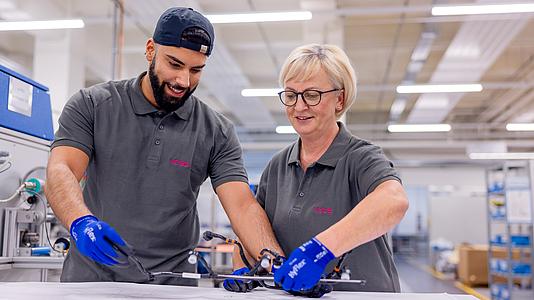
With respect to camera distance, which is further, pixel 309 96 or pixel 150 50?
pixel 150 50

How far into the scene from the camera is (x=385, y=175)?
1.24 m

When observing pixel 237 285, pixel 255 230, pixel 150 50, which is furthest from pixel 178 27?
pixel 237 285

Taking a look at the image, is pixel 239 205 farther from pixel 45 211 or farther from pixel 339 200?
pixel 45 211

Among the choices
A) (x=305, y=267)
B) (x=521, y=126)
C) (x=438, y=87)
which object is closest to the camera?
(x=305, y=267)

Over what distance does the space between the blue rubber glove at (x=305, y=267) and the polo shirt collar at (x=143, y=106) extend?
2.05 ft

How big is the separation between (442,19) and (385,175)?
4905 millimetres

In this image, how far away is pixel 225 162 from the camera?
157 centimetres

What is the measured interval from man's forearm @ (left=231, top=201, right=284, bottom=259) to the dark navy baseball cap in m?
0.48

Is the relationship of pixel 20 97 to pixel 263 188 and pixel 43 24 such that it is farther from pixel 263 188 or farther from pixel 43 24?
pixel 43 24

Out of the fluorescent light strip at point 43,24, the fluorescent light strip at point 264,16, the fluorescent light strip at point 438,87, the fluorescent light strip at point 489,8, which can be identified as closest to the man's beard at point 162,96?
the fluorescent light strip at point 264,16

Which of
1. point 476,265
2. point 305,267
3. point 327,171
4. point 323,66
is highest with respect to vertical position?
point 323,66

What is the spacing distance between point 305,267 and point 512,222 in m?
5.90

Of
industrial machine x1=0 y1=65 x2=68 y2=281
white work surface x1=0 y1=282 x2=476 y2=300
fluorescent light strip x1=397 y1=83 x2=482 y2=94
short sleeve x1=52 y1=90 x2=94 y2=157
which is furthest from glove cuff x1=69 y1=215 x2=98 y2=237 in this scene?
fluorescent light strip x1=397 y1=83 x2=482 y2=94

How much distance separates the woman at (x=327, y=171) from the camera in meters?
1.30
